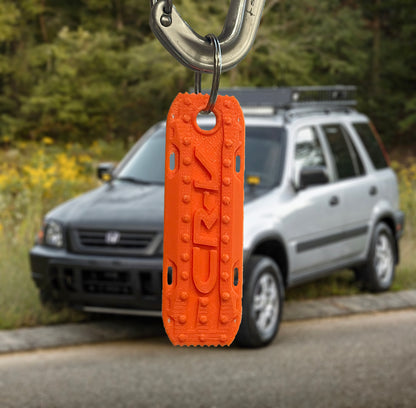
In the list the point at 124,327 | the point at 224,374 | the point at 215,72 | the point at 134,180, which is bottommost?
the point at 124,327

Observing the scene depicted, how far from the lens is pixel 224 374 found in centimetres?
618

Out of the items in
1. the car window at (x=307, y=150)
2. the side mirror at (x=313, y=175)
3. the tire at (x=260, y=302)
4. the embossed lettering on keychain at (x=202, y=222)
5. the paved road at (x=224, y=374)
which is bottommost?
the paved road at (x=224, y=374)

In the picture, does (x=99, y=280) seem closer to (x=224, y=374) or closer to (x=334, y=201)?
(x=224, y=374)

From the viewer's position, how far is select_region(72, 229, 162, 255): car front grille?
22.0 ft

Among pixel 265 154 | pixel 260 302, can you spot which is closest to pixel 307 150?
pixel 265 154

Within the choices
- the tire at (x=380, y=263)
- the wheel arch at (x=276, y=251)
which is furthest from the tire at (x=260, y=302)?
the tire at (x=380, y=263)

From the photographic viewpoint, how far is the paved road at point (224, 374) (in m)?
5.54

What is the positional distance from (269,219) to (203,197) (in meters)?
6.30

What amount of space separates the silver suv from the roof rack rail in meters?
0.01

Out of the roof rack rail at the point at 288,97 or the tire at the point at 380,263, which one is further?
the tire at the point at 380,263

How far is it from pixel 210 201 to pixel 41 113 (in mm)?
32915

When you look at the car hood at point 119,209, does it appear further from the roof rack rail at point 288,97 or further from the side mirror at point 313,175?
the roof rack rail at point 288,97

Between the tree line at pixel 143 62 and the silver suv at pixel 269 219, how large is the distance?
16898 millimetres

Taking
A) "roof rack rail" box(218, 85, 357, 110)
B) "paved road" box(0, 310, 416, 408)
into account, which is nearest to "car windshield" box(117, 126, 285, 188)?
"roof rack rail" box(218, 85, 357, 110)
